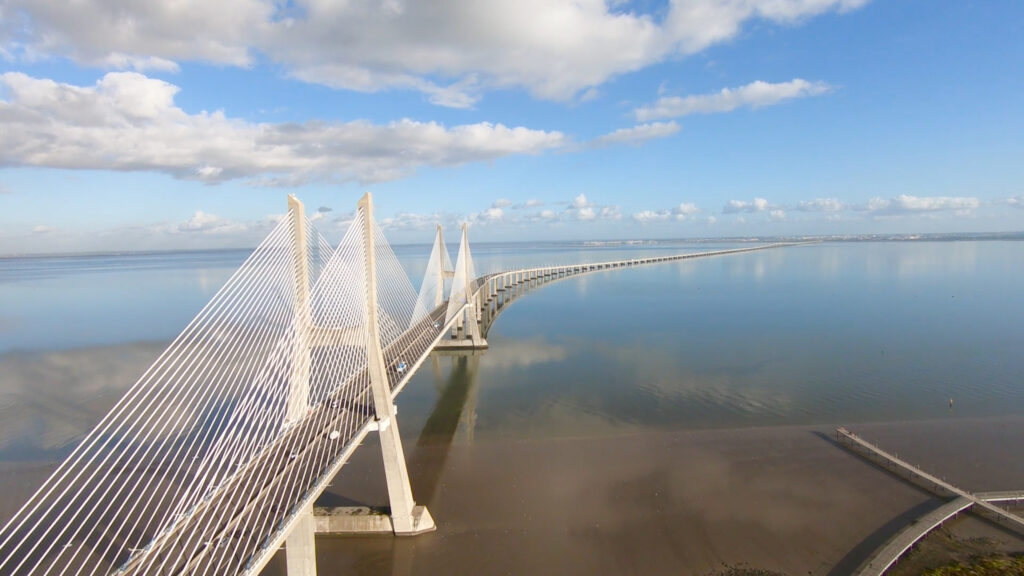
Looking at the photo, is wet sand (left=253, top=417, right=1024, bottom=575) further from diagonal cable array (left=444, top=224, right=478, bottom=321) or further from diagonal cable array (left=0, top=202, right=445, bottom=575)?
diagonal cable array (left=444, top=224, right=478, bottom=321)

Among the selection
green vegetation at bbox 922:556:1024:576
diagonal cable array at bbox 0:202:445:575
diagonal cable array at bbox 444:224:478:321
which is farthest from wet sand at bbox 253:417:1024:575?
diagonal cable array at bbox 444:224:478:321

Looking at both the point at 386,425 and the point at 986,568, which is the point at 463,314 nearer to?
the point at 386,425

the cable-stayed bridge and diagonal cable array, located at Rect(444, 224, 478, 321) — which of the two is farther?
diagonal cable array, located at Rect(444, 224, 478, 321)

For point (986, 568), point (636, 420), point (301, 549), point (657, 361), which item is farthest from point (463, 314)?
point (986, 568)

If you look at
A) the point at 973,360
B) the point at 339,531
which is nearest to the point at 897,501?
the point at 339,531

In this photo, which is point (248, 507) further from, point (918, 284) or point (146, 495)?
point (918, 284)

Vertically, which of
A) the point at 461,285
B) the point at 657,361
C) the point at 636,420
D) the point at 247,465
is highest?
the point at 461,285

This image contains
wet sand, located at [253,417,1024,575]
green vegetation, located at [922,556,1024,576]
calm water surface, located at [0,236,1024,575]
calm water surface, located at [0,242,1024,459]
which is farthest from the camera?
calm water surface, located at [0,242,1024,459]
